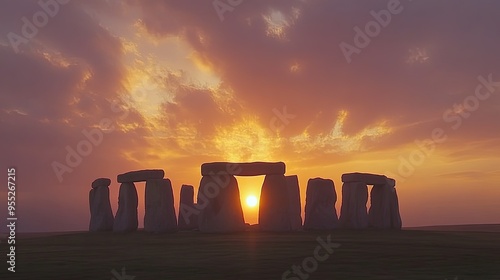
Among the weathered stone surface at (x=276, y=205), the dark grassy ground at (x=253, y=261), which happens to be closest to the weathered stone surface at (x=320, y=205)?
the weathered stone surface at (x=276, y=205)

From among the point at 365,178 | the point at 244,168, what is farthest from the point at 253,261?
the point at 365,178

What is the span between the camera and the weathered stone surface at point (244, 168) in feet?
85.6

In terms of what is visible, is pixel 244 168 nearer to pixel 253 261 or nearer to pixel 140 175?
pixel 140 175

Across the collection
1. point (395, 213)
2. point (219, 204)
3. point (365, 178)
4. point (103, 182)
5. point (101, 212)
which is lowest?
point (395, 213)

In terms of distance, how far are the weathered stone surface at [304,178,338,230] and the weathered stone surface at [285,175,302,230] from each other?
1.84 feet

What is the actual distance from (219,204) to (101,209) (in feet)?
24.8

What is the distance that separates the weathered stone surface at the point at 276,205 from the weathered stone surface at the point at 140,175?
4855mm

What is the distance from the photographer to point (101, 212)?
30.5 meters

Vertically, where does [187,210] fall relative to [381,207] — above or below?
above

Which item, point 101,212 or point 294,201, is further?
point 101,212

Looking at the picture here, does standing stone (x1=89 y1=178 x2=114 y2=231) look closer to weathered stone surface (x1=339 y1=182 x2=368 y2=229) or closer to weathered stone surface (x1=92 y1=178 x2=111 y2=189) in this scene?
weathered stone surface (x1=92 y1=178 x2=111 y2=189)

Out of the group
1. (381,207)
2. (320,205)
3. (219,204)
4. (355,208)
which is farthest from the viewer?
(381,207)

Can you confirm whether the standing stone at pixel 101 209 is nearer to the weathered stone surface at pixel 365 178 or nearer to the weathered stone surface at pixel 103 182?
the weathered stone surface at pixel 103 182

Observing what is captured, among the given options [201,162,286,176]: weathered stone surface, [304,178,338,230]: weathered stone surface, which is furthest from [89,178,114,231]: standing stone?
[304,178,338,230]: weathered stone surface
